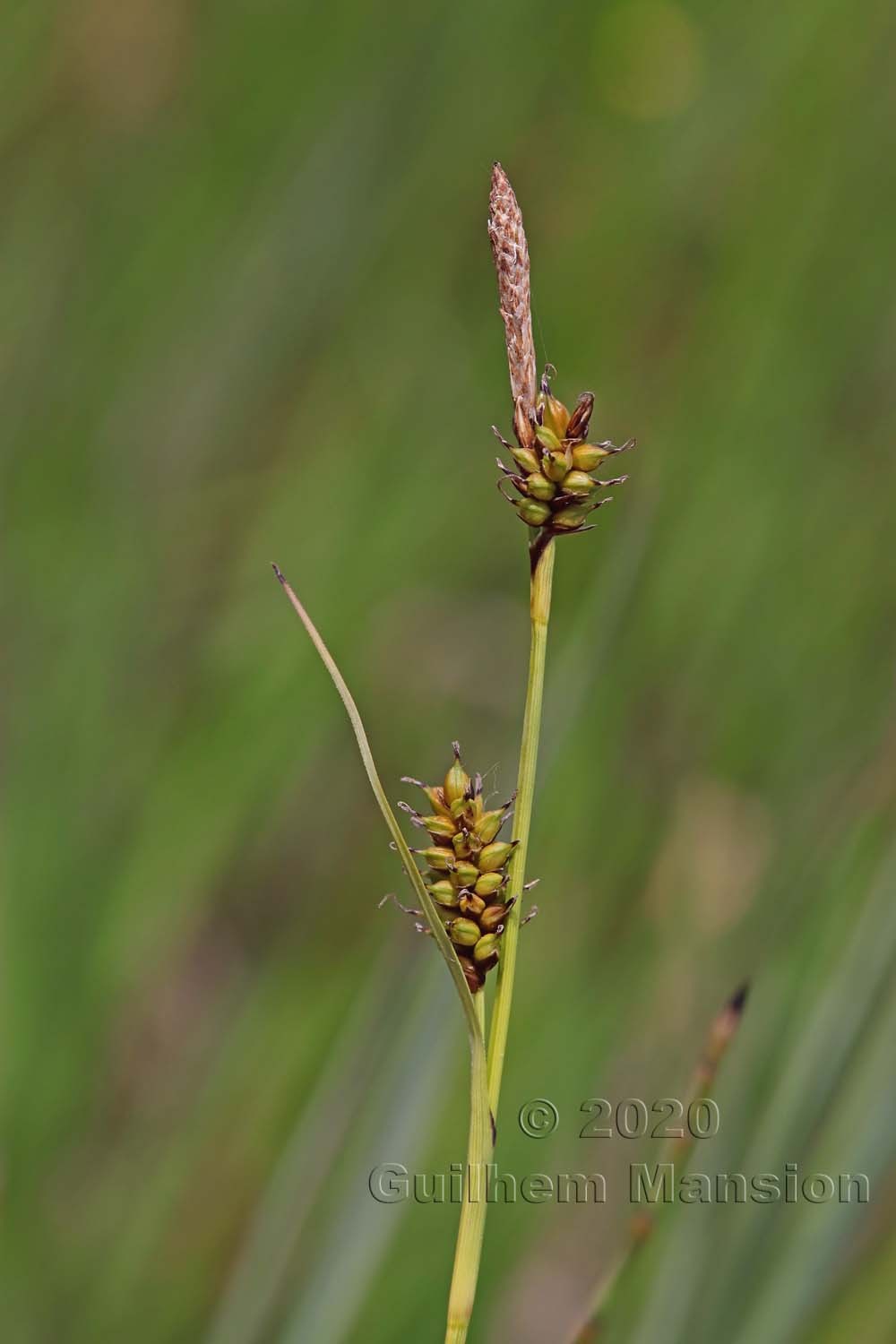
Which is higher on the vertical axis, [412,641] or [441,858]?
[412,641]

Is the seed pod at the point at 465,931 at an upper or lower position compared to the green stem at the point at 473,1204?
upper

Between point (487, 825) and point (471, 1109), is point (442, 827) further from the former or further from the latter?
point (471, 1109)

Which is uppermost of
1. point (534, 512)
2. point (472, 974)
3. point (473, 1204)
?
point (534, 512)

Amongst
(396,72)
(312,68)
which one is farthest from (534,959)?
(312,68)

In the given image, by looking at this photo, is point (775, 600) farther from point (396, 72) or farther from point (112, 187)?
point (112, 187)

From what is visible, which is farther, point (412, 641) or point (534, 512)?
point (412, 641)

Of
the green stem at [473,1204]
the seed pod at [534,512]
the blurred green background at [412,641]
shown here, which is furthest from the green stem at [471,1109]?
the blurred green background at [412,641]

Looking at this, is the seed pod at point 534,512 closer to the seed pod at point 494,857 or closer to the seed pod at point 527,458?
the seed pod at point 527,458

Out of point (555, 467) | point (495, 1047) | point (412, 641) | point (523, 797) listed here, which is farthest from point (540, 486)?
point (412, 641)

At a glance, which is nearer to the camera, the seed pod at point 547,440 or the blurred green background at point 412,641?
the seed pod at point 547,440
